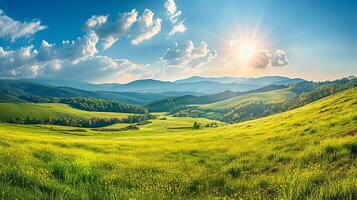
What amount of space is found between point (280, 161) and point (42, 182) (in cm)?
1411

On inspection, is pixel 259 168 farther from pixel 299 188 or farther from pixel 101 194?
pixel 101 194

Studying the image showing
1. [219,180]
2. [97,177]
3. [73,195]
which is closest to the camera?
[73,195]

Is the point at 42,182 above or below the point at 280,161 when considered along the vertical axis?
above

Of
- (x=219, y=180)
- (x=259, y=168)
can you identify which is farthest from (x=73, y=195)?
(x=259, y=168)

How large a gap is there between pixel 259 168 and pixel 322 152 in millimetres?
3708

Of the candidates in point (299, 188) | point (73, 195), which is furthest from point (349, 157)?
point (73, 195)

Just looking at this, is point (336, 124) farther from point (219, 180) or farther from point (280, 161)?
point (219, 180)

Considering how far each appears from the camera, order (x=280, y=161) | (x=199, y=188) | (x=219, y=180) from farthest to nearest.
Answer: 1. (x=280, y=161)
2. (x=219, y=180)
3. (x=199, y=188)

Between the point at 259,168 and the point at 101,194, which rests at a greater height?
the point at 101,194

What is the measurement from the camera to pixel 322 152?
1773 cm

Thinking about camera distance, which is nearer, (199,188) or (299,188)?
(299,188)

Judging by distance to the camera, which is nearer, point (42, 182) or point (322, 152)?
point (42, 182)

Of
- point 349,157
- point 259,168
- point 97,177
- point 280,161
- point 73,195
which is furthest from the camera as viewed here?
point 280,161

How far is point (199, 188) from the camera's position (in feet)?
37.9
